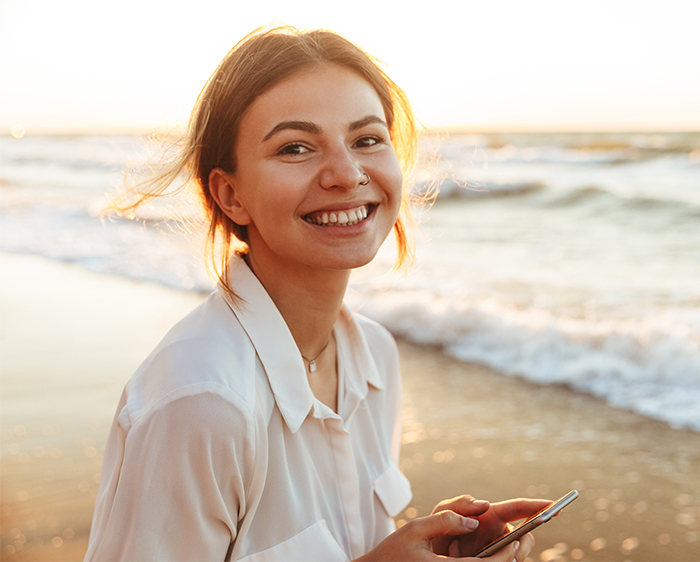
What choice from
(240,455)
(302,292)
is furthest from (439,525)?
(302,292)

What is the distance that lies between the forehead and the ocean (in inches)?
24.8

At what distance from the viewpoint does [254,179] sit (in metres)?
1.82

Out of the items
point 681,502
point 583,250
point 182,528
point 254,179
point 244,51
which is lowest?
point 583,250

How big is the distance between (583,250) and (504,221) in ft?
12.0

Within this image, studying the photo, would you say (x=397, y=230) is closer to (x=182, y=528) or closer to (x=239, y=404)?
(x=239, y=404)

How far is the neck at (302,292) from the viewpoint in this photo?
1.96 meters

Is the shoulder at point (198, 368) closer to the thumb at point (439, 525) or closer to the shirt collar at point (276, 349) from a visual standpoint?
the shirt collar at point (276, 349)

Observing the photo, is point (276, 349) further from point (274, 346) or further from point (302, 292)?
point (302, 292)

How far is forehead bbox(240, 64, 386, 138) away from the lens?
5.78 feet

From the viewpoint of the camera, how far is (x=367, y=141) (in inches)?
74.1

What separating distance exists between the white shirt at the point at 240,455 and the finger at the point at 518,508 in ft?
1.36

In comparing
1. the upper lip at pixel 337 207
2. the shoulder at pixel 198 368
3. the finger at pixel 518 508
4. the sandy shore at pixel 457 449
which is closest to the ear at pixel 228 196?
the upper lip at pixel 337 207

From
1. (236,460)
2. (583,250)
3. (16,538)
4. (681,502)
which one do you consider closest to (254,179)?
(236,460)

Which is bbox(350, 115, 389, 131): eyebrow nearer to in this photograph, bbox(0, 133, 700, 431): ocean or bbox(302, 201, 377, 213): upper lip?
bbox(302, 201, 377, 213): upper lip
